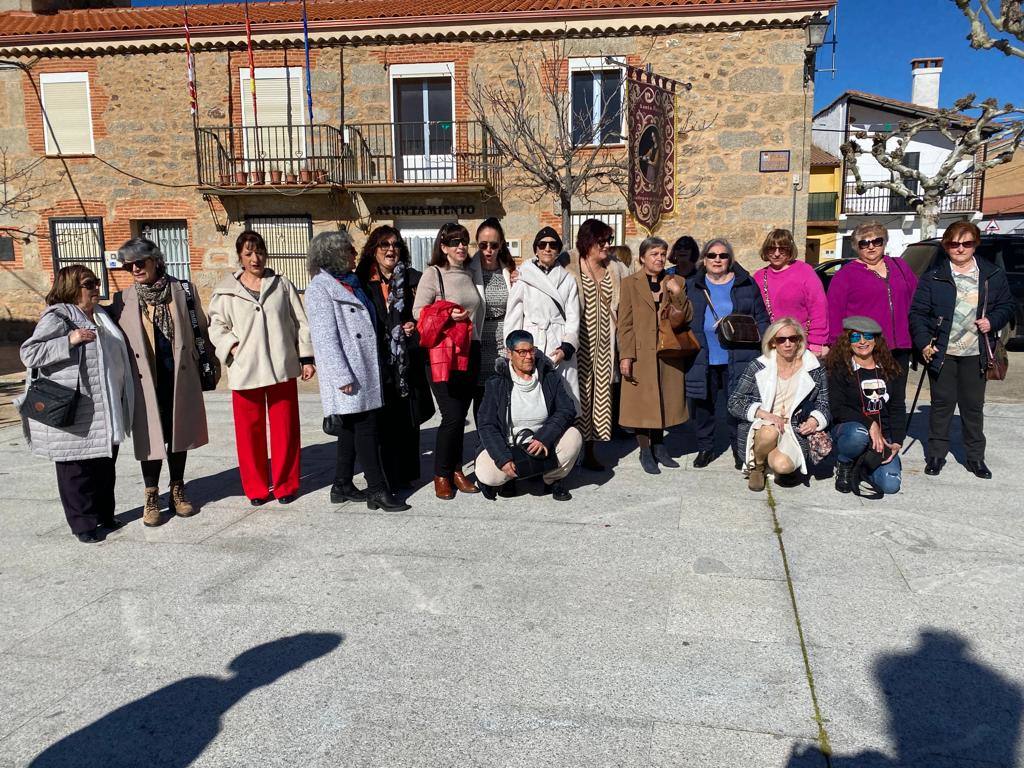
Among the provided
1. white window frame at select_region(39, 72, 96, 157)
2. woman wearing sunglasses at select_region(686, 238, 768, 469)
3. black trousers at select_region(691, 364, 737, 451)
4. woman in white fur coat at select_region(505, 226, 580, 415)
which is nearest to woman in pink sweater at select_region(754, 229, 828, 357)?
woman wearing sunglasses at select_region(686, 238, 768, 469)

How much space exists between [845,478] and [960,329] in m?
1.31

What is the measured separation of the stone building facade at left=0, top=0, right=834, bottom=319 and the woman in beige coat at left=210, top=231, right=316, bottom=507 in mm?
10224

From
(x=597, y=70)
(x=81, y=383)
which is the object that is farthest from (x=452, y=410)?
(x=597, y=70)

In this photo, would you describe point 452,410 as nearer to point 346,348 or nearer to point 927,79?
point 346,348

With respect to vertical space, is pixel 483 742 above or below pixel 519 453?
below

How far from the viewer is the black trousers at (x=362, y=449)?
4.69m

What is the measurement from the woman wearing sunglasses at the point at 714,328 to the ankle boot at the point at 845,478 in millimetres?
660

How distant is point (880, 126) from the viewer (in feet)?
101

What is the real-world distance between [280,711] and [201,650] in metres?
0.61

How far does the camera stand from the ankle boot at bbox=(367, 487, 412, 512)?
4.74 m

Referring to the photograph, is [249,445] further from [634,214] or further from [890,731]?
[634,214]

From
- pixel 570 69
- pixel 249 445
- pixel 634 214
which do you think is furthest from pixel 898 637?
pixel 570 69

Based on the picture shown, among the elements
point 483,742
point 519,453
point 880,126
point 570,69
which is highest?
point 880,126

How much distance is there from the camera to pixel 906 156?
32.9 meters
